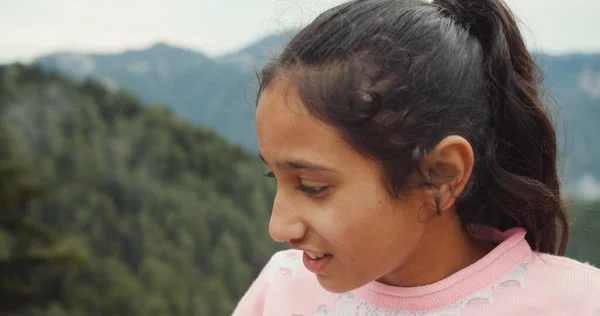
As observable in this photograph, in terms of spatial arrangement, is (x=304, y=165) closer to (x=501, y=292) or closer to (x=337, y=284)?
(x=337, y=284)

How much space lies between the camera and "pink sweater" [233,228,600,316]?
798 mm

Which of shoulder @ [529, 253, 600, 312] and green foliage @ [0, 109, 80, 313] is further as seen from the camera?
green foliage @ [0, 109, 80, 313]

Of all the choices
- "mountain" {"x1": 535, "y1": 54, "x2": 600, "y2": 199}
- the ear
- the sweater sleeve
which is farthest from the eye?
"mountain" {"x1": 535, "y1": 54, "x2": 600, "y2": 199}

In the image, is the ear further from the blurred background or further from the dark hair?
the blurred background

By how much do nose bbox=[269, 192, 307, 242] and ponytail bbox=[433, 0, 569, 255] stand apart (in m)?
0.19

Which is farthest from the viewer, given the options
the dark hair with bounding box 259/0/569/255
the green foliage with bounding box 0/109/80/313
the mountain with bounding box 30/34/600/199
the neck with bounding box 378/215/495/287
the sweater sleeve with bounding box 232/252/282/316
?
the green foliage with bounding box 0/109/80/313

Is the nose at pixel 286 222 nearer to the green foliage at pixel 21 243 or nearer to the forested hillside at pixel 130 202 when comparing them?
the forested hillside at pixel 130 202

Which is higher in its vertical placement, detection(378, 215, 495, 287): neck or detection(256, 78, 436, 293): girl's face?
detection(256, 78, 436, 293): girl's face

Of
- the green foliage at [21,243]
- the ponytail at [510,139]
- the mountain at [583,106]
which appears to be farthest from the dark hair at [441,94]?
the green foliage at [21,243]

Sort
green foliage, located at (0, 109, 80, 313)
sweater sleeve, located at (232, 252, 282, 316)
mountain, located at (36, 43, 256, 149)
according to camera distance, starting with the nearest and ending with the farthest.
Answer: sweater sleeve, located at (232, 252, 282, 316)
mountain, located at (36, 43, 256, 149)
green foliage, located at (0, 109, 80, 313)

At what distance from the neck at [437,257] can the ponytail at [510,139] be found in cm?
2

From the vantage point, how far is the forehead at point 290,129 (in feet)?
2.41

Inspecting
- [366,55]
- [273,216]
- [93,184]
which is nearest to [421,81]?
[366,55]

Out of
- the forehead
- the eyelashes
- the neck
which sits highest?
the forehead
